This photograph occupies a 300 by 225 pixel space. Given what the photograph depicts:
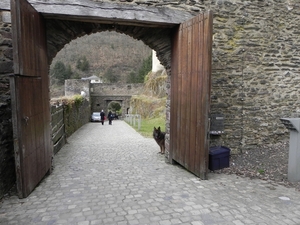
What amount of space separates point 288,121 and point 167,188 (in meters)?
2.36

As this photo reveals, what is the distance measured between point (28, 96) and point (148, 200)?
7.98ft

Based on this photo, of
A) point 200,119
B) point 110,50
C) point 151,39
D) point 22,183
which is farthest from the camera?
point 110,50

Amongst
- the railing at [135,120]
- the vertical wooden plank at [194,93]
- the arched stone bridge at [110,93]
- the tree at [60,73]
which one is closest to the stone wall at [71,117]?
the railing at [135,120]

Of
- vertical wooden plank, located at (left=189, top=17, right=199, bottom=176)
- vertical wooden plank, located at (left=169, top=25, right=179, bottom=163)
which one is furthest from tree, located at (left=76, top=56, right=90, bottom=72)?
vertical wooden plank, located at (left=189, top=17, right=199, bottom=176)

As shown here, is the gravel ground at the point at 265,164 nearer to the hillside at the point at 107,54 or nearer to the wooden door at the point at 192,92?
the wooden door at the point at 192,92

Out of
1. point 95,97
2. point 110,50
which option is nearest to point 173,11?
point 95,97

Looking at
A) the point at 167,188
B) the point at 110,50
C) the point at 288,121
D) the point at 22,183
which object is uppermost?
the point at 110,50

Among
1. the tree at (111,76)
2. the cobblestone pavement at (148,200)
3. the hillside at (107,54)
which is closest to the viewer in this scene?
the cobblestone pavement at (148,200)

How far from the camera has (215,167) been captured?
4879 millimetres

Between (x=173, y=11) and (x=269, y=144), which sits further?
(x=269, y=144)

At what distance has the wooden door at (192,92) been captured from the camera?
13.9ft

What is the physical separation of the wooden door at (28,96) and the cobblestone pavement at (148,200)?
388 mm

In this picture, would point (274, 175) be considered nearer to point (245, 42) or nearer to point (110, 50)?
point (245, 42)

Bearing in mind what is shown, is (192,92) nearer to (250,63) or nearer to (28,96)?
(250,63)
